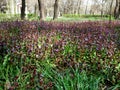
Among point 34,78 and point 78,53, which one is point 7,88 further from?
point 78,53

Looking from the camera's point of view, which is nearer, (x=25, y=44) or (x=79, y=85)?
(x=79, y=85)

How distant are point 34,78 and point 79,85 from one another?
63 centimetres

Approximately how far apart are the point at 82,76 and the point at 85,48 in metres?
1.67

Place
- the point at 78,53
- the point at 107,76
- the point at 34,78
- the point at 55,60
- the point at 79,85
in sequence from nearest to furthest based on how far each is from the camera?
the point at 79,85 < the point at 34,78 < the point at 107,76 < the point at 55,60 < the point at 78,53

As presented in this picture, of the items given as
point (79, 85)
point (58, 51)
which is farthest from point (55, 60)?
point (79, 85)

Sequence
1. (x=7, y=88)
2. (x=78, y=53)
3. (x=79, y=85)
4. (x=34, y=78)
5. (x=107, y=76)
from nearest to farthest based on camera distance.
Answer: (x=7, y=88)
(x=79, y=85)
(x=34, y=78)
(x=107, y=76)
(x=78, y=53)

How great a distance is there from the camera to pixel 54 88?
3.47 meters

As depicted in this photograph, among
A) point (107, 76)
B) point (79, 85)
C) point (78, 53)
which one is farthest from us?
point (78, 53)

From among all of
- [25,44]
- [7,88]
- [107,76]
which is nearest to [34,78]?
[7,88]

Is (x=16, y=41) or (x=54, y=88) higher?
(x=16, y=41)

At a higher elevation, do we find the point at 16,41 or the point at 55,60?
the point at 16,41

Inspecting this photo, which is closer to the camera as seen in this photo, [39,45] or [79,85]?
[79,85]

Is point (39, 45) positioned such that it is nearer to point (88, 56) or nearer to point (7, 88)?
point (88, 56)

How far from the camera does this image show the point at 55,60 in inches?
191
